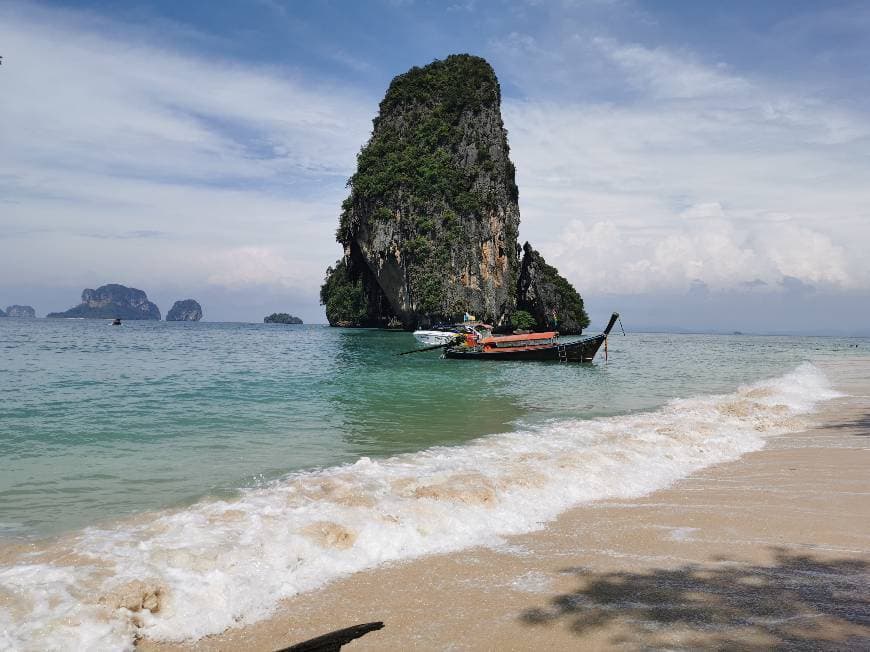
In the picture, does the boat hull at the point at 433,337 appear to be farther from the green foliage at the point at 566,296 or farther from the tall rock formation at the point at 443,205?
the green foliage at the point at 566,296

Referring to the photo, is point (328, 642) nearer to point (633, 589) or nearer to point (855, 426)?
point (633, 589)

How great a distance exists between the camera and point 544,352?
30.3 metres

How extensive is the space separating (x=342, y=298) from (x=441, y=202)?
109 feet

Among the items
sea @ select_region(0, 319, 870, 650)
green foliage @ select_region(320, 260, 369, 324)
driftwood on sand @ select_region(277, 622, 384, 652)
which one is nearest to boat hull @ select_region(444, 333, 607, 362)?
sea @ select_region(0, 319, 870, 650)

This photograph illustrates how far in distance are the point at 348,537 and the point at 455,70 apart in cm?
7017

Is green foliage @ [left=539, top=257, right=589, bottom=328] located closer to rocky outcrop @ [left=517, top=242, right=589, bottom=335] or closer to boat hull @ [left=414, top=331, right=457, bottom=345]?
rocky outcrop @ [left=517, top=242, right=589, bottom=335]

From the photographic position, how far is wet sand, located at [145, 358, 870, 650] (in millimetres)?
2832

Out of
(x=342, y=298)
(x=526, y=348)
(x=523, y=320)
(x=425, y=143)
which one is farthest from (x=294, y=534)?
(x=342, y=298)

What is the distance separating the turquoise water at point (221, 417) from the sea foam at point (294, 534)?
3.29 feet

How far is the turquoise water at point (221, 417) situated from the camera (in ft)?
20.2

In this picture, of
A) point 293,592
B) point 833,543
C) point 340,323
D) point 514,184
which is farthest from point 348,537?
point 340,323

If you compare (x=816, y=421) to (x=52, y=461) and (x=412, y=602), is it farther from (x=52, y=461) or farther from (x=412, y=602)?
(x=52, y=461)

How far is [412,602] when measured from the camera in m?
3.30

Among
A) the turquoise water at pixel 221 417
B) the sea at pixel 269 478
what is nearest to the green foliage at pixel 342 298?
the turquoise water at pixel 221 417
